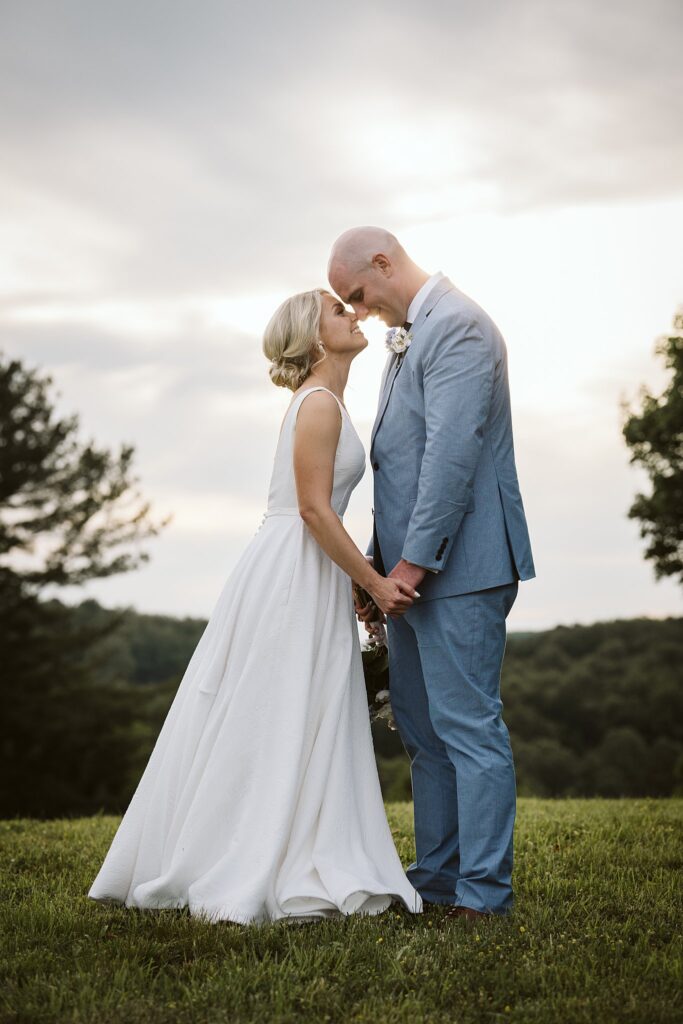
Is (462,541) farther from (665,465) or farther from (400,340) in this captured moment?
(665,465)

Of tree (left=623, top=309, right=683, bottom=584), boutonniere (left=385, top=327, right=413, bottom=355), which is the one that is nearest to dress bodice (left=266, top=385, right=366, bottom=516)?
boutonniere (left=385, top=327, right=413, bottom=355)

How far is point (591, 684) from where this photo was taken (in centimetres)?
3603

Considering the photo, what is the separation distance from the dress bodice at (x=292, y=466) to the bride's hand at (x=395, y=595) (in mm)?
467

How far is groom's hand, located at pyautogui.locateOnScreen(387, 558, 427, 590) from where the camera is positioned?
155 inches

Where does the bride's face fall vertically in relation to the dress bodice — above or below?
above

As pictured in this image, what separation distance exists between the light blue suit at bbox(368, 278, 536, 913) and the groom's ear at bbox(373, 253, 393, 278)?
231 mm

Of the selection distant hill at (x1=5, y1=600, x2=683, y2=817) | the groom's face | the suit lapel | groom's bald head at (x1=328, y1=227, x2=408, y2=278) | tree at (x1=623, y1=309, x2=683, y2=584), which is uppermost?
tree at (x1=623, y1=309, x2=683, y2=584)

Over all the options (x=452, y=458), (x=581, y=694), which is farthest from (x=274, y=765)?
(x=581, y=694)

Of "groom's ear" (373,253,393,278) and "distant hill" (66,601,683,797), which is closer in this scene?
"groom's ear" (373,253,393,278)

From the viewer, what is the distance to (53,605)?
27672 millimetres

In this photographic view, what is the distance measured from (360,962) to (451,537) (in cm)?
153

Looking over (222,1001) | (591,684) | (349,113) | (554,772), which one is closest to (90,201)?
(349,113)

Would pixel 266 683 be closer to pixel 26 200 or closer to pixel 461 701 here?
pixel 461 701

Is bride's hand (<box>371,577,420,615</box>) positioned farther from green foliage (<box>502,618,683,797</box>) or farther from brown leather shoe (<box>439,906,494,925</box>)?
green foliage (<box>502,618,683,797</box>)
